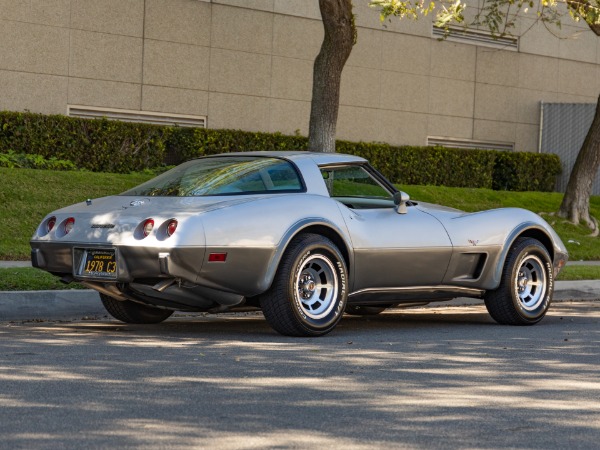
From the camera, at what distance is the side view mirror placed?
956cm

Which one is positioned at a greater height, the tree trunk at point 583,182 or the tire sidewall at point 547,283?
the tree trunk at point 583,182

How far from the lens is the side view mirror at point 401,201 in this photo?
9.56 metres

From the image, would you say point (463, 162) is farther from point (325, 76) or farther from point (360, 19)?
point (325, 76)

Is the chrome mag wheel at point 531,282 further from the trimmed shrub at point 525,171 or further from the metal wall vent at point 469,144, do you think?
the trimmed shrub at point 525,171

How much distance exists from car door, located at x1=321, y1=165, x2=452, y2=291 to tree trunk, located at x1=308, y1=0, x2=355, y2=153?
23.2 feet

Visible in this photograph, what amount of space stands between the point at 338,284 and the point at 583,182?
13882 mm

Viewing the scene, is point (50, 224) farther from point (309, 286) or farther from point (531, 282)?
point (531, 282)

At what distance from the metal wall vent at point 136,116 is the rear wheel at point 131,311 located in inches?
420

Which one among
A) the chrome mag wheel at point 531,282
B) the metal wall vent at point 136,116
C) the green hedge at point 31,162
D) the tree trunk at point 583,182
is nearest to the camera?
the chrome mag wheel at point 531,282

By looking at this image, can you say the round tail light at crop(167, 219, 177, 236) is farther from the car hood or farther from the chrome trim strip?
the car hood

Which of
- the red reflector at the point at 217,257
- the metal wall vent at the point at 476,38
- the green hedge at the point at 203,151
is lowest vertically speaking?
the red reflector at the point at 217,257

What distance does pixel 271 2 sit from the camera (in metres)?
23.1

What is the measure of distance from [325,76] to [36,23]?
570cm

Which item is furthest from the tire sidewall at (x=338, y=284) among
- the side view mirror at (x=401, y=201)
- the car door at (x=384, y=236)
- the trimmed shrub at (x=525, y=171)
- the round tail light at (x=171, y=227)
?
the trimmed shrub at (x=525, y=171)
